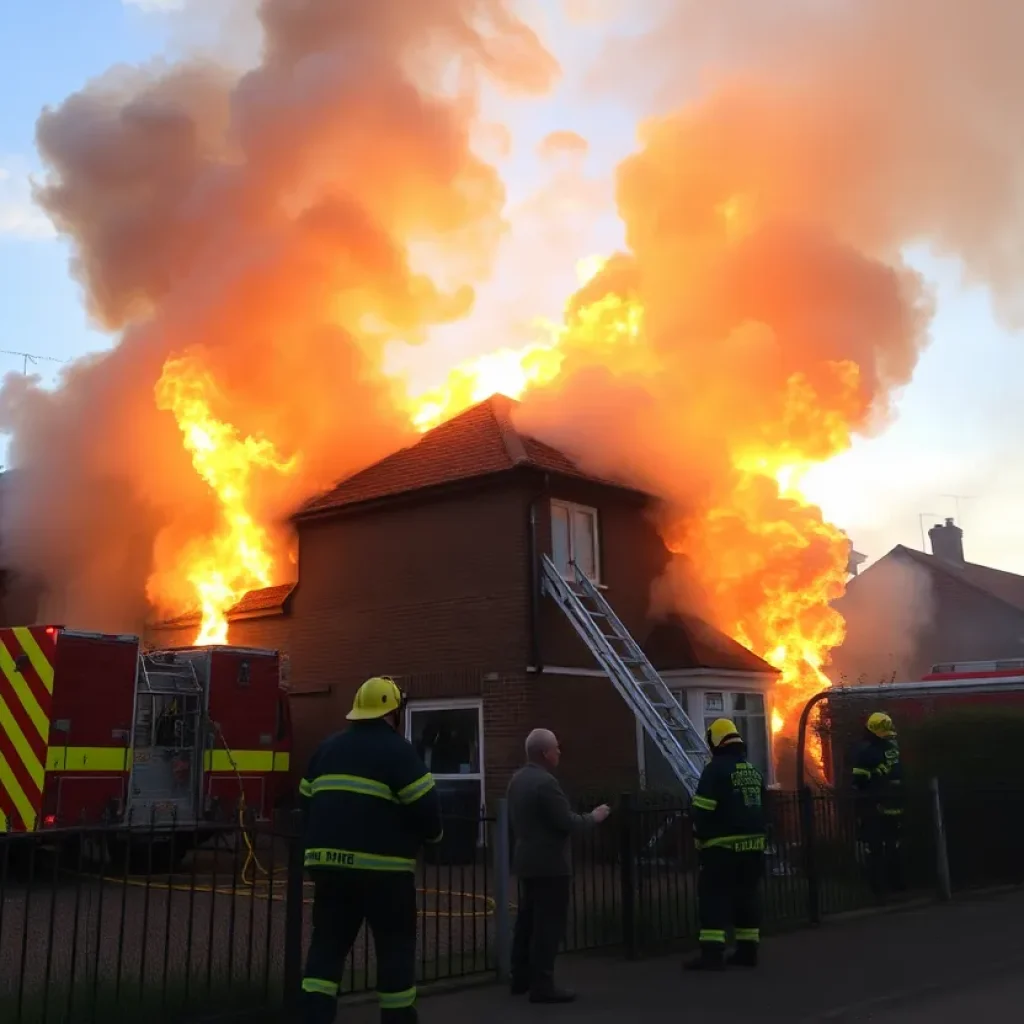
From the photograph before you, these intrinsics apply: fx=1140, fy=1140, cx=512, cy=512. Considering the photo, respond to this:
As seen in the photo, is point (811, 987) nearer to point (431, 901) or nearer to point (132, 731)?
point (431, 901)

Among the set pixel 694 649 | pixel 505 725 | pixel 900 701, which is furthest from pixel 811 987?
pixel 694 649

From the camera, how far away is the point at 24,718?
40.0 ft

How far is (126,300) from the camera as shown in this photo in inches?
711

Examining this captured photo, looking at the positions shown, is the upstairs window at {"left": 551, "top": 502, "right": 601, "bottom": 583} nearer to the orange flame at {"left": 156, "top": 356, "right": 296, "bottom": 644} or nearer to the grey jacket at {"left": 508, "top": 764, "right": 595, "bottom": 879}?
the orange flame at {"left": 156, "top": 356, "right": 296, "bottom": 644}

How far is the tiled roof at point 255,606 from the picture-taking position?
59.2ft

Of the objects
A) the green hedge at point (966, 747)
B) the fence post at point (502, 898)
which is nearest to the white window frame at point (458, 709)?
the green hedge at point (966, 747)

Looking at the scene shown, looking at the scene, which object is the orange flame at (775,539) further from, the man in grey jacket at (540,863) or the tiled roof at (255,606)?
the man in grey jacket at (540,863)

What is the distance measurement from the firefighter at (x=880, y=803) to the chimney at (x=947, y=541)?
29.1 m

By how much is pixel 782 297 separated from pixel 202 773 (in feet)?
34.2

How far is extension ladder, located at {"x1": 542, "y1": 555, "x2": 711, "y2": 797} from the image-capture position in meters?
14.4

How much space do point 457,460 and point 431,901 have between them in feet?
23.3

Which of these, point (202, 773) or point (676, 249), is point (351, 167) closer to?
point (676, 249)

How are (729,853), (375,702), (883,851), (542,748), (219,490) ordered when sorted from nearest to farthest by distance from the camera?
(375,702) < (542,748) < (729,853) < (883,851) < (219,490)

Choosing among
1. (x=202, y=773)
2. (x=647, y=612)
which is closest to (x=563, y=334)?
(x=647, y=612)
